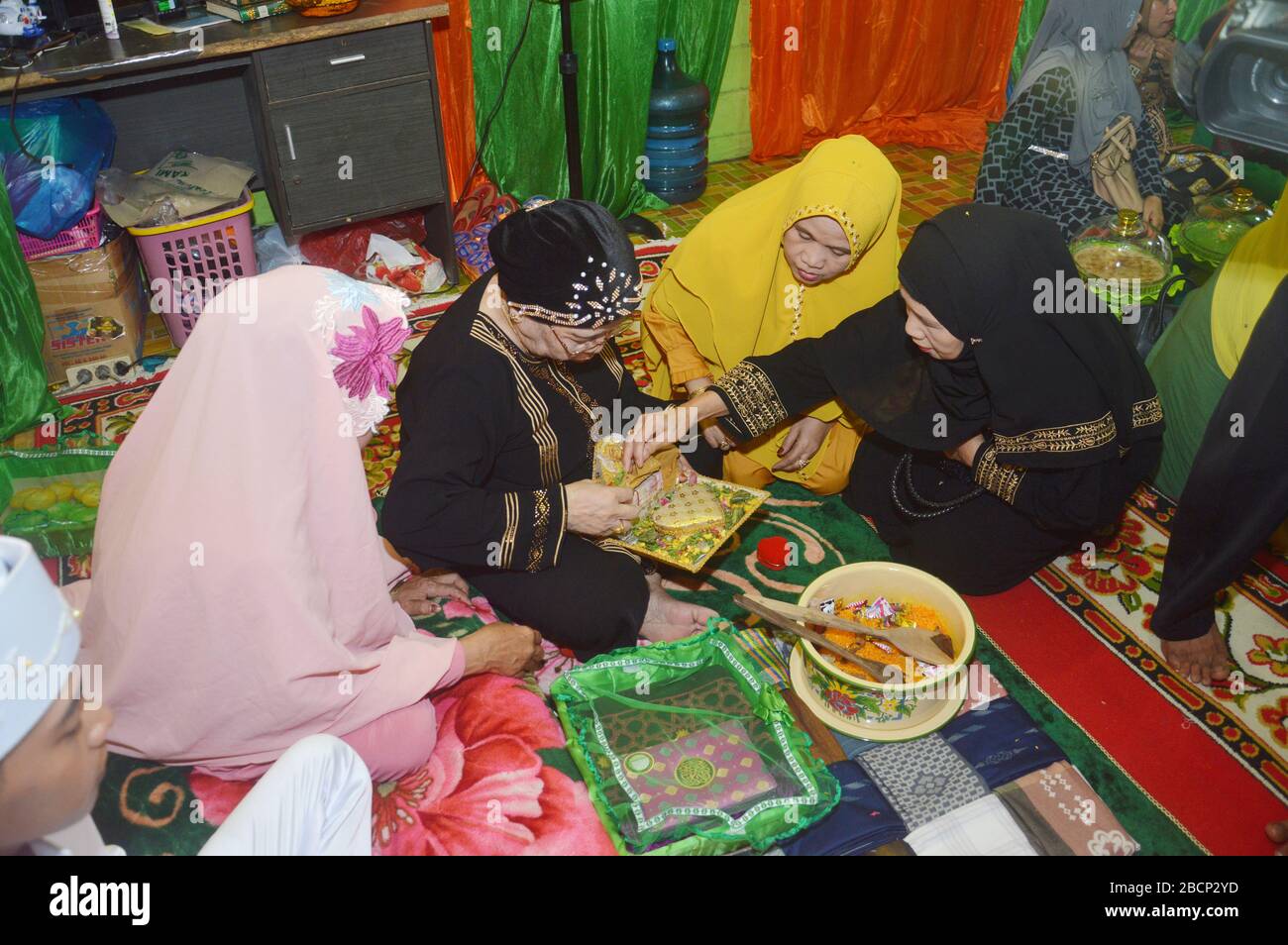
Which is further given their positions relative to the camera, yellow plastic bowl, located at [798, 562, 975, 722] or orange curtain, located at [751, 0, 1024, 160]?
orange curtain, located at [751, 0, 1024, 160]

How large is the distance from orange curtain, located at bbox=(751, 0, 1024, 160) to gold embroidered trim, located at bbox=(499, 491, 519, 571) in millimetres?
3334

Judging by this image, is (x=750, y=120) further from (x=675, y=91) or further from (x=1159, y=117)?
(x=1159, y=117)

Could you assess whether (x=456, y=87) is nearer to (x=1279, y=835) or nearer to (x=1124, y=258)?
(x=1124, y=258)

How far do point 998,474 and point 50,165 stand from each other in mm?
2956

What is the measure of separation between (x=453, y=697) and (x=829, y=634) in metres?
0.83

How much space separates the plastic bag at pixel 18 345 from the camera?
299 centimetres

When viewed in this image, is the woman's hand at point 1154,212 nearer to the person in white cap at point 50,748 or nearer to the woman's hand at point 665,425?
the woman's hand at point 665,425

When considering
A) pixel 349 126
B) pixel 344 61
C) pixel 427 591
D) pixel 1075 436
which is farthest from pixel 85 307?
pixel 1075 436

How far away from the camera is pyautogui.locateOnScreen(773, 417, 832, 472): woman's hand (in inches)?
108

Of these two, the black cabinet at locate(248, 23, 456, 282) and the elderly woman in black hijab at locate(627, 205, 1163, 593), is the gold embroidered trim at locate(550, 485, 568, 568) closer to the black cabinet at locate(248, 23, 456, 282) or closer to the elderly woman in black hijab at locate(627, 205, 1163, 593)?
the elderly woman in black hijab at locate(627, 205, 1163, 593)

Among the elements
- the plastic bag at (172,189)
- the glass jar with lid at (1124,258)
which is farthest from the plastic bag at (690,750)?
the plastic bag at (172,189)

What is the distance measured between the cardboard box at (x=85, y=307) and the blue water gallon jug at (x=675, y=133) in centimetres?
216

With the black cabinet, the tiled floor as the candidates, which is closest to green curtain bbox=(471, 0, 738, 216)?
the tiled floor

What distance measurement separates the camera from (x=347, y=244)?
391cm
